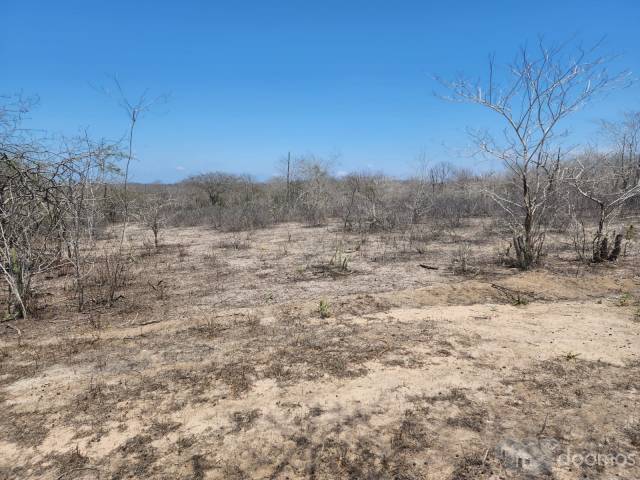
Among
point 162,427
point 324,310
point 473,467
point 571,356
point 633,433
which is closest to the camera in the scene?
point 473,467

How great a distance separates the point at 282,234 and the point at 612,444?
11.6 metres

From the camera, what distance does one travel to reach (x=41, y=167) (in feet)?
16.8

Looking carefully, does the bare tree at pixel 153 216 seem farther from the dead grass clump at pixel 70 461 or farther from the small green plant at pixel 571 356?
the small green plant at pixel 571 356

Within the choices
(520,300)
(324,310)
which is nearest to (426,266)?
(520,300)

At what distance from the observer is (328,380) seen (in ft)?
12.3

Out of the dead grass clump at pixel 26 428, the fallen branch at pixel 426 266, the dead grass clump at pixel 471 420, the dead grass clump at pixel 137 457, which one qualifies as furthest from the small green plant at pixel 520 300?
the dead grass clump at pixel 26 428

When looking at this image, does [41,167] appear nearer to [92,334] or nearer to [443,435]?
[92,334]

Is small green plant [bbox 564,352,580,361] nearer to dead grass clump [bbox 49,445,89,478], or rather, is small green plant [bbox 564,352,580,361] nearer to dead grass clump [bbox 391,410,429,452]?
dead grass clump [bbox 391,410,429,452]

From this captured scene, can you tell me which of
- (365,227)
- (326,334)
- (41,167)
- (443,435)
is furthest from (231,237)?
(443,435)

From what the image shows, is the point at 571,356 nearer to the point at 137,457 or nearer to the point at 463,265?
the point at 463,265

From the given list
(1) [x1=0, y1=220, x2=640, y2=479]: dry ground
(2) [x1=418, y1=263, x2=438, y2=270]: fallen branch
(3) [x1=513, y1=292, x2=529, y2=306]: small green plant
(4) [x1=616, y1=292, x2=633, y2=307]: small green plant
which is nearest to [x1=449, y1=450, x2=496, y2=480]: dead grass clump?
(1) [x1=0, y1=220, x2=640, y2=479]: dry ground

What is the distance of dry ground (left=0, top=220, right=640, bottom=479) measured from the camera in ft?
8.97

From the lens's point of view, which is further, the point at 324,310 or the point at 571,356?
the point at 324,310

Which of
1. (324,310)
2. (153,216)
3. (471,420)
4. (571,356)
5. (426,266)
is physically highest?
(153,216)
